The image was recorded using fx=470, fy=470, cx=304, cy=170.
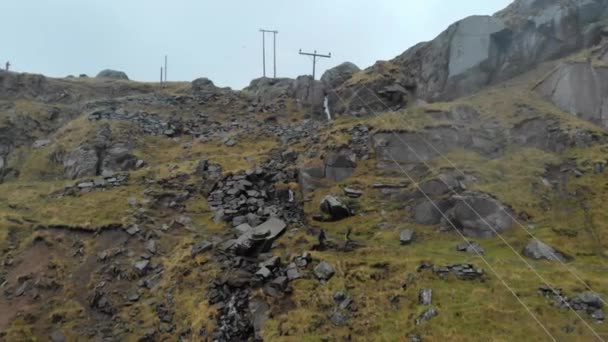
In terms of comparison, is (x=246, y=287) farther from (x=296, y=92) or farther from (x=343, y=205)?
(x=296, y=92)

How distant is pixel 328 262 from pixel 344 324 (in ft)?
12.3

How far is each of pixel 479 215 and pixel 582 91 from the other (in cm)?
1545

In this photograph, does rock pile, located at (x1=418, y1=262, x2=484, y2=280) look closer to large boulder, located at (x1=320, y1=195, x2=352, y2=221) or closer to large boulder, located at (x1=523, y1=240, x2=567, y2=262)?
large boulder, located at (x1=523, y1=240, x2=567, y2=262)

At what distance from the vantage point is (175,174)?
1267 inches

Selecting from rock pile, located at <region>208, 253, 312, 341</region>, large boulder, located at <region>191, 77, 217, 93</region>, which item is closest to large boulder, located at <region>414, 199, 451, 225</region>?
rock pile, located at <region>208, 253, 312, 341</region>

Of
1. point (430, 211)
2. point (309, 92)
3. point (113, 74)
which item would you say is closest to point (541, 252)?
point (430, 211)

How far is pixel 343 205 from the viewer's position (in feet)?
90.0

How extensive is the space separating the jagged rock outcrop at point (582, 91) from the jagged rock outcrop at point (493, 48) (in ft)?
17.4

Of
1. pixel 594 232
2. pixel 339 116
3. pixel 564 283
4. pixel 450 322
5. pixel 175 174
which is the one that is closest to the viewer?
pixel 450 322

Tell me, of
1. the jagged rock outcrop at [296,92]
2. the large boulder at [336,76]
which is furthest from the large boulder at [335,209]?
the large boulder at [336,76]

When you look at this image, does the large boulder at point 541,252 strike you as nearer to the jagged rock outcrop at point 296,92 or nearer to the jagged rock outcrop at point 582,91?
the jagged rock outcrop at point 582,91

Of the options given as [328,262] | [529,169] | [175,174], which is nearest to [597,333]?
[328,262]

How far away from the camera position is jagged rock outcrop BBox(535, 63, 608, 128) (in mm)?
31906

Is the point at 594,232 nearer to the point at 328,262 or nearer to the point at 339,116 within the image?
the point at 328,262
